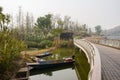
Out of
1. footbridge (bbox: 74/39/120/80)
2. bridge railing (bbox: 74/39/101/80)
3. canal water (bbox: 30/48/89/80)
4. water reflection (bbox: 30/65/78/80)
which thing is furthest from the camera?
water reflection (bbox: 30/65/78/80)

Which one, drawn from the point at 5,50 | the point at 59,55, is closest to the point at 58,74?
the point at 5,50

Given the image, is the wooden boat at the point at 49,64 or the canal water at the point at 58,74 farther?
the wooden boat at the point at 49,64

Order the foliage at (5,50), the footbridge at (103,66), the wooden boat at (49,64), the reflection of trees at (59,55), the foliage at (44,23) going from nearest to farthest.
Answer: the footbridge at (103,66), the foliage at (5,50), the wooden boat at (49,64), the reflection of trees at (59,55), the foliage at (44,23)

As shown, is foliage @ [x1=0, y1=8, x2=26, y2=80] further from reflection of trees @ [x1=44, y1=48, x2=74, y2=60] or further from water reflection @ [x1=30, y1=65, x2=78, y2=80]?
reflection of trees @ [x1=44, y1=48, x2=74, y2=60]

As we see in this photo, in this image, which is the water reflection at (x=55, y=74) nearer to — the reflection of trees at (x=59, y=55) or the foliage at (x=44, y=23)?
the reflection of trees at (x=59, y=55)

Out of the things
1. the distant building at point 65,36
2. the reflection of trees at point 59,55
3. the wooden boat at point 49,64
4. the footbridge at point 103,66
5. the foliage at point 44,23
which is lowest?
the reflection of trees at point 59,55

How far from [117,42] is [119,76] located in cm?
1323

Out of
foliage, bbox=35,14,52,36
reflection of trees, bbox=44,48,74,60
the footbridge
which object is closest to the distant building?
foliage, bbox=35,14,52,36

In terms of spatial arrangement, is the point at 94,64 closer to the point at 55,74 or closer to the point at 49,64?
the point at 55,74

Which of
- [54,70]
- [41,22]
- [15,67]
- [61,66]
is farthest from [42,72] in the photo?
[41,22]

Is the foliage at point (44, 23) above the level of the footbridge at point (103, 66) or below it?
above

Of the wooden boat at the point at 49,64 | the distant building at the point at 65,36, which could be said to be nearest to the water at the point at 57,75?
the wooden boat at the point at 49,64

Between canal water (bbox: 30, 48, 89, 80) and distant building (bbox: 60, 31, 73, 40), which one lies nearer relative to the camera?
canal water (bbox: 30, 48, 89, 80)

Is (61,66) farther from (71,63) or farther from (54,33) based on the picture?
(54,33)
